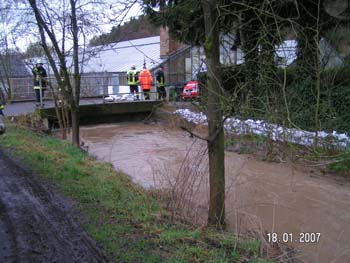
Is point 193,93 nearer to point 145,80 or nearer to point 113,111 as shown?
point 113,111

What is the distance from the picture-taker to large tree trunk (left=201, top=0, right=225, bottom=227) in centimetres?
532

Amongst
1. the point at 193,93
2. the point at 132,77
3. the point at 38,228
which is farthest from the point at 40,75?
the point at 38,228

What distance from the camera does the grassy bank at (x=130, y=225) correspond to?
183 inches

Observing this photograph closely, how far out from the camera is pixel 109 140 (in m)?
16.0

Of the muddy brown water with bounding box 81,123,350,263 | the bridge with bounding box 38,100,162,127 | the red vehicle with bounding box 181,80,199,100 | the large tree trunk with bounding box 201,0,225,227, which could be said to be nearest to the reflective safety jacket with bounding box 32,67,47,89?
the bridge with bounding box 38,100,162,127

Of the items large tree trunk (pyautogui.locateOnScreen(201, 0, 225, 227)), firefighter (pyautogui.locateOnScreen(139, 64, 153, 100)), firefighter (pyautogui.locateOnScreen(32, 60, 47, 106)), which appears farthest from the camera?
firefighter (pyautogui.locateOnScreen(139, 64, 153, 100))

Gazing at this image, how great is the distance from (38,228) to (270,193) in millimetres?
5001

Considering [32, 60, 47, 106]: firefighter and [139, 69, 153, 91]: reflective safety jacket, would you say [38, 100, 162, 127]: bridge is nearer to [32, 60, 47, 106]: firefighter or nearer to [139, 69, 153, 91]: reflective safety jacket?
[139, 69, 153, 91]: reflective safety jacket

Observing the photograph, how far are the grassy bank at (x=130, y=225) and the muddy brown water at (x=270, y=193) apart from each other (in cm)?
80

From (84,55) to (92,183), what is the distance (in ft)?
18.5

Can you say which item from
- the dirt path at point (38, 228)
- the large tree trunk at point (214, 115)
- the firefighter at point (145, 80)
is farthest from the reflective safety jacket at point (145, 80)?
the large tree trunk at point (214, 115)

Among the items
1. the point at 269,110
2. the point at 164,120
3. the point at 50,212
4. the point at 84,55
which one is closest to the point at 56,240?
the point at 50,212

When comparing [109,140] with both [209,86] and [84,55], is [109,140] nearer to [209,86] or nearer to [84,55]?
[84,55]

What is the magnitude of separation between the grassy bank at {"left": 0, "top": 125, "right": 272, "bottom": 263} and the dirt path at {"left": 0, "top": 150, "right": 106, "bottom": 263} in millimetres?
204
